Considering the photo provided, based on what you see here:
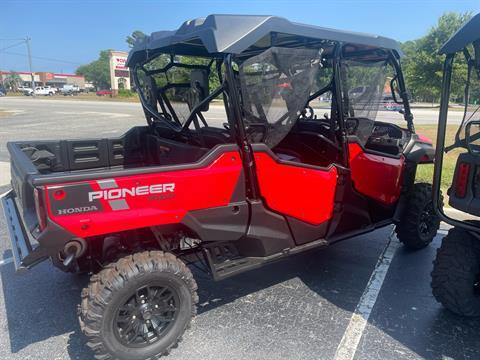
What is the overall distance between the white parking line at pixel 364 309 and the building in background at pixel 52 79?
11170 centimetres

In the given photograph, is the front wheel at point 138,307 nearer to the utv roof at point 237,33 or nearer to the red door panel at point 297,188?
the red door panel at point 297,188

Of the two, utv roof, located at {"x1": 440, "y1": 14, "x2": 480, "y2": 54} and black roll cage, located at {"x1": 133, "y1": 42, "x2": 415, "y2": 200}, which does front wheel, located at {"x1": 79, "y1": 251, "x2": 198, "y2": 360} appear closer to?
black roll cage, located at {"x1": 133, "y1": 42, "x2": 415, "y2": 200}

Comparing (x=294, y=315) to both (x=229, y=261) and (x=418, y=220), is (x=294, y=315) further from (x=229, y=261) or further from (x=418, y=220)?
(x=418, y=220)

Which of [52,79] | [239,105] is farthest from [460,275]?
[52,79]

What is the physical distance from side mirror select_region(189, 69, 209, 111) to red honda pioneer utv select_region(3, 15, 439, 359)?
1cm

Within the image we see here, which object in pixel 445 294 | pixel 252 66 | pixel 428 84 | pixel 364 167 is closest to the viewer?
pixel 252 66

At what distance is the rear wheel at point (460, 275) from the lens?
3029mm

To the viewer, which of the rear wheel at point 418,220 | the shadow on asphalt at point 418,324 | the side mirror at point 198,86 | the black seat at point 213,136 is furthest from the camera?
the rear wheel at point 418,220

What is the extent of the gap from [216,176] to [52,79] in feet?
400

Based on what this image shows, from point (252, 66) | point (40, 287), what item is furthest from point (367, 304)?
point (40, 287)

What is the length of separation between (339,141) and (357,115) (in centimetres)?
40

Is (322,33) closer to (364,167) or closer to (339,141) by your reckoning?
(339,141)

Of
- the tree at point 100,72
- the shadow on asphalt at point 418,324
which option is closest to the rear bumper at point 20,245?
the shadow on asphalt at point 418,324

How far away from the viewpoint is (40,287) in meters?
3.56
